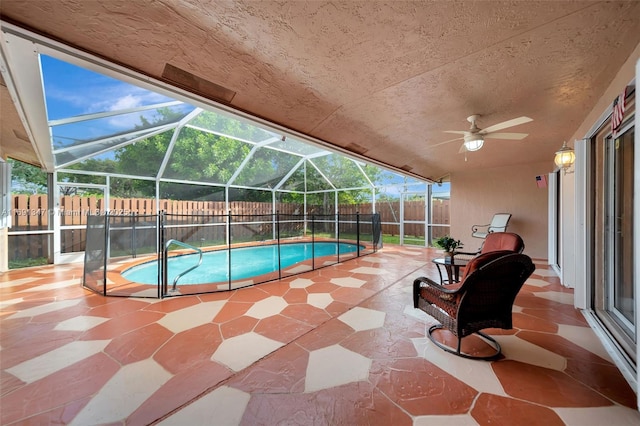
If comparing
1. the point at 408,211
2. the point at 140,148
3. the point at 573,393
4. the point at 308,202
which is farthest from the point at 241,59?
the point at 308,202

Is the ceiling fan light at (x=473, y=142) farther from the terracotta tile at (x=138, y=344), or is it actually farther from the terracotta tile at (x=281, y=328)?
the terracotta tile at (x=138, y=344)

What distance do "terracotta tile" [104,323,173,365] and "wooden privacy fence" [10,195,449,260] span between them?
2981 millimetres

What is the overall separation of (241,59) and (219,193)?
24.3 ft

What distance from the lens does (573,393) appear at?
1.69m

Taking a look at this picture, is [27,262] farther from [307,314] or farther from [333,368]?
[333,368]

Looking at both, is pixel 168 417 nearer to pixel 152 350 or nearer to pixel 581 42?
pixel 152 350

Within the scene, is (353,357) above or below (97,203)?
below

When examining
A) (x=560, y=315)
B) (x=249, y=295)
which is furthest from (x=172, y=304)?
(x=560, y=315)

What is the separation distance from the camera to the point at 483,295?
6.82 feet

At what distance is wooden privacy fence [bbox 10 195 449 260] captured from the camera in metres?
5.23

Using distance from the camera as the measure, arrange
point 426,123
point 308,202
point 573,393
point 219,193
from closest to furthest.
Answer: point 573,393, point 426,123, point 219,193, point 308,202

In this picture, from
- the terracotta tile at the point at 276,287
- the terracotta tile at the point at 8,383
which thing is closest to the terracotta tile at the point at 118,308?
the terracotta tile at the point at 8,383

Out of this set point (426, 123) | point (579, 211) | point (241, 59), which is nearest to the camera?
point (241, 59)

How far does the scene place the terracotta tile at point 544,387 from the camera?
5.29 ft
